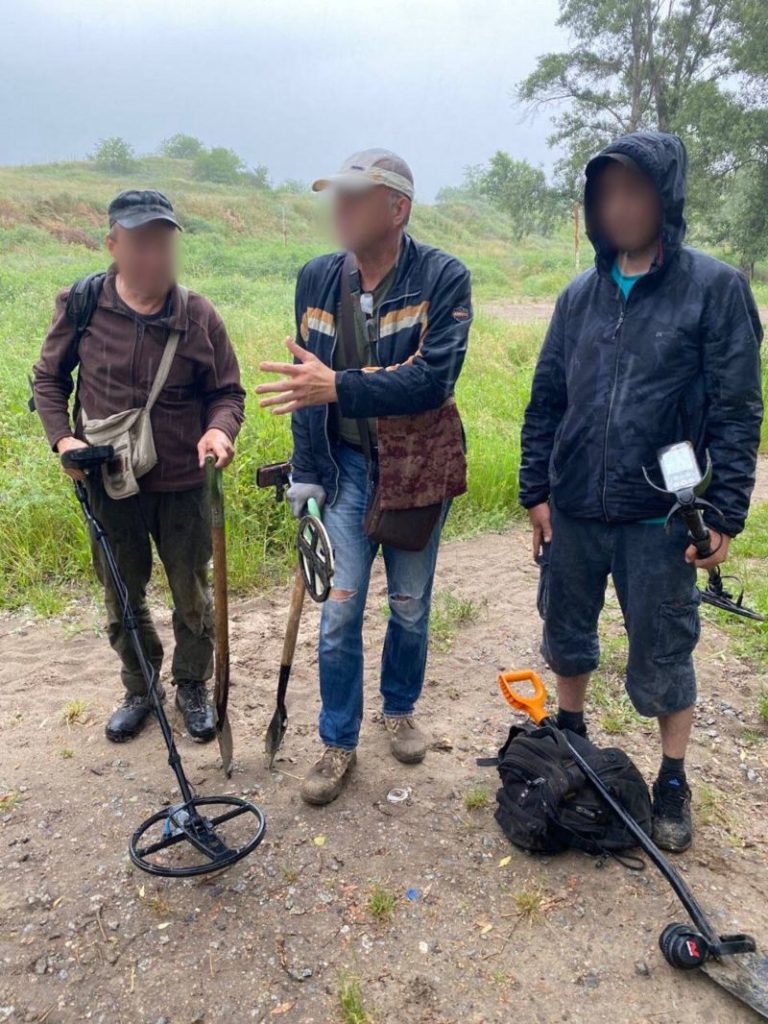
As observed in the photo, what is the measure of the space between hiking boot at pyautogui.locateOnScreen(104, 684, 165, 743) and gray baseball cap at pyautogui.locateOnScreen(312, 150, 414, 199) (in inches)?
88.1

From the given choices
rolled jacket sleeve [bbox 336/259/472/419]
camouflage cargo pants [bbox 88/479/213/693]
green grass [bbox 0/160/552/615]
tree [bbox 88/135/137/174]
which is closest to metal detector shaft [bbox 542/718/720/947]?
rolled jacket sleeve [bbox 336/259/472/419]

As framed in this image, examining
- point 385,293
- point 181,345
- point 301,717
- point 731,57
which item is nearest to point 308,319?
point 385,293

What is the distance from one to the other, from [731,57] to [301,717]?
19172 millimetres

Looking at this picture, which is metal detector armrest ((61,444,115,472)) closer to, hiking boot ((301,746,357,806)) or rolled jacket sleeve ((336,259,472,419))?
rolled jacket sleeve ((336,259,472,419))

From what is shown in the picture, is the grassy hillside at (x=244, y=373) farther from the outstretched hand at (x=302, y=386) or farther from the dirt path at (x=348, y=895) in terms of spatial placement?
the dirt path at (x=348, y=895)

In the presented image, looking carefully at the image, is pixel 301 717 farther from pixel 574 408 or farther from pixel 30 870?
pixel 574 408

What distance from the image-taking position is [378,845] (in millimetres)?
2707

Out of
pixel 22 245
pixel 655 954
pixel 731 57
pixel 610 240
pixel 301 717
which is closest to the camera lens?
pixel 655 954

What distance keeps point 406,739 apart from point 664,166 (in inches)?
89.1

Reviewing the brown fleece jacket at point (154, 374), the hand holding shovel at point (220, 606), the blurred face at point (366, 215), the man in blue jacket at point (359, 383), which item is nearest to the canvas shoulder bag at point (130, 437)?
the brown fleece jacket at point (154, 374)

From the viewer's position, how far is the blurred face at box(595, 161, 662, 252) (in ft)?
7.66

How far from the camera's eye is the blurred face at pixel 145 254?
9.26ft

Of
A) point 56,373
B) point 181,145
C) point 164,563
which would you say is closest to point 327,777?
point 164,563

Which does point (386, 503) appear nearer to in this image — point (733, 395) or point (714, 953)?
point (733, 395)
